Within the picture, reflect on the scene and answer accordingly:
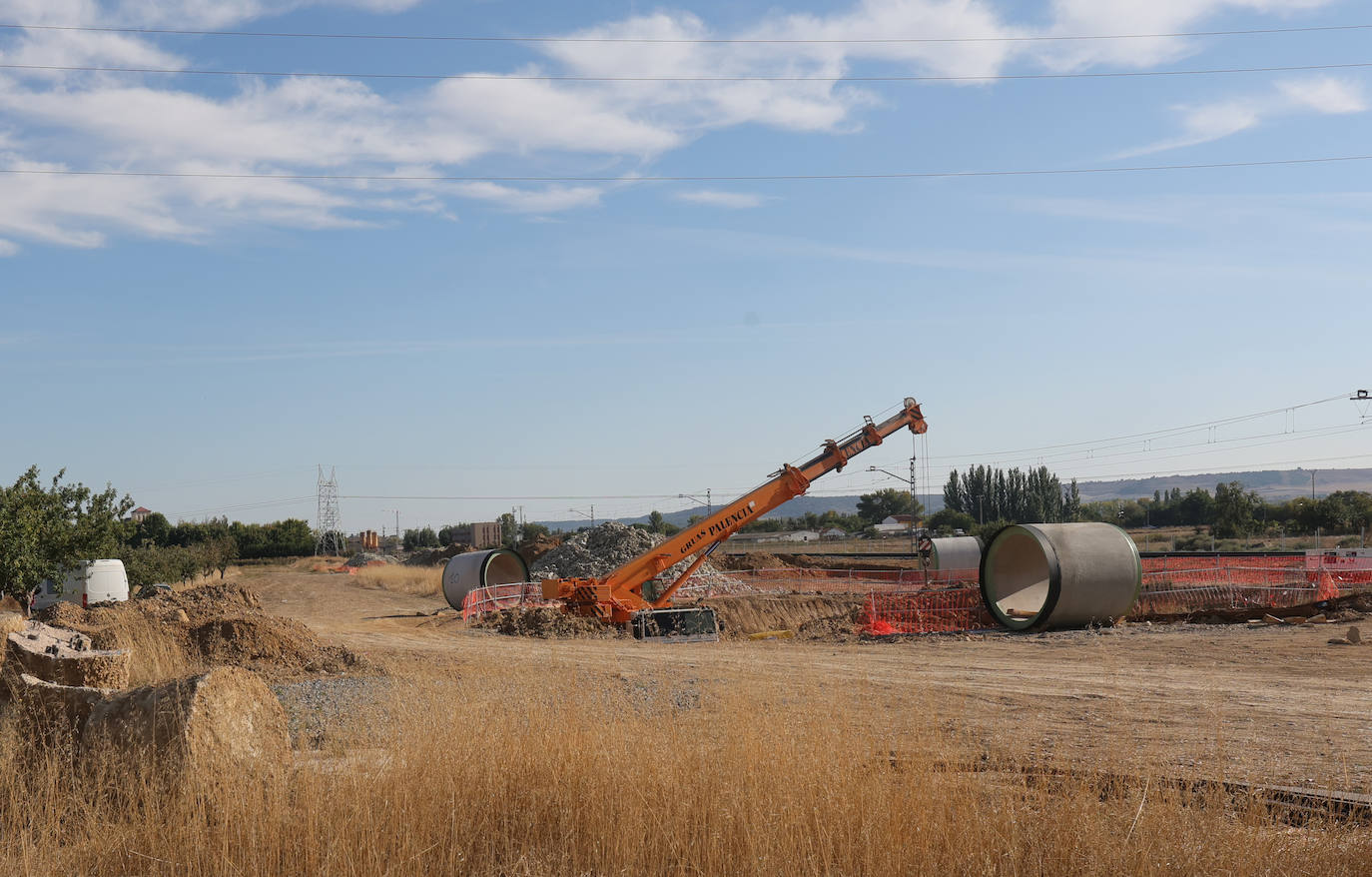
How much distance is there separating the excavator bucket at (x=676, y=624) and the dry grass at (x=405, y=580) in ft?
84.0

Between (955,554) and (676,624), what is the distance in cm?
2335

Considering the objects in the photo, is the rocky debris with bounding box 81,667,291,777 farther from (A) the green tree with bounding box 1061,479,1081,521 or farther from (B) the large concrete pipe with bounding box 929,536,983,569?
(A) the green tree with bounding box 1061,479,1081,521

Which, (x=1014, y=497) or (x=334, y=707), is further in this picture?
(x=1014, y=497)

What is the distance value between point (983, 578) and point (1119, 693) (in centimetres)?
1309

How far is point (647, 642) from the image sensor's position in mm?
24625

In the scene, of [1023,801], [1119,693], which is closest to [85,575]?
[1119,693]

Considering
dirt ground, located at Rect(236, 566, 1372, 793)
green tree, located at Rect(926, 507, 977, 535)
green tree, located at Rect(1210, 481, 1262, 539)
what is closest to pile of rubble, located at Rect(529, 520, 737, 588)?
dirt ground, located at Rect(236, 566, 1372, 793)

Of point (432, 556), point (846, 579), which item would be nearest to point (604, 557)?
point (846, 579)

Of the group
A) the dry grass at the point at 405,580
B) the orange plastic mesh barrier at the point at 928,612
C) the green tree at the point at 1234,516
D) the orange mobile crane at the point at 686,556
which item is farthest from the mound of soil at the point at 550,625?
the green tree at the point at 1234,516

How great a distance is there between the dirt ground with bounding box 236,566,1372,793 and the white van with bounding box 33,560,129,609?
7933 millimetres

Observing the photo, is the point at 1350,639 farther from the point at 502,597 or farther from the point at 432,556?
the point at 432,556

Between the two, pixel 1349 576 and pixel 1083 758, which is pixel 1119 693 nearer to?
pixel 1083 758

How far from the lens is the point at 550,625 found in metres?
27.0

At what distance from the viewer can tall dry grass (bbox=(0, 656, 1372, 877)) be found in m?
6.48
